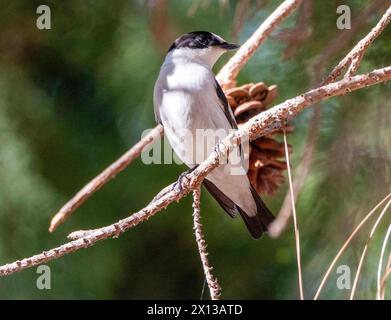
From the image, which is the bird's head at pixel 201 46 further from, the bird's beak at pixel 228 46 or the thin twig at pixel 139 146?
the thin twig at pixel 139 146

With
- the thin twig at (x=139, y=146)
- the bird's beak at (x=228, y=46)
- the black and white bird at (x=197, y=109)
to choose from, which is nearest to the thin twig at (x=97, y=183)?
the thin twig at (x=139, y=146)

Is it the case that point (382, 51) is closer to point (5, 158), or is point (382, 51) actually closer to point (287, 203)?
point (287, 203)

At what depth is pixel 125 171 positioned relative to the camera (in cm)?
143

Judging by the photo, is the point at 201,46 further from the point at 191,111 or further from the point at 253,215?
the point at 253,215

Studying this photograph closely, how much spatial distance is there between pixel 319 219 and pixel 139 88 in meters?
0.49

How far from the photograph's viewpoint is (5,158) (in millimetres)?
1334

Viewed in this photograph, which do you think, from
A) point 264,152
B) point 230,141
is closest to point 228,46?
point 264,152

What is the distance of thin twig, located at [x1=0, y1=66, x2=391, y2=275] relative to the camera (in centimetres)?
83

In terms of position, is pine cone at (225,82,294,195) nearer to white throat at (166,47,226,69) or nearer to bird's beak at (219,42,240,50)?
bird's beak at (219,42,240,50)

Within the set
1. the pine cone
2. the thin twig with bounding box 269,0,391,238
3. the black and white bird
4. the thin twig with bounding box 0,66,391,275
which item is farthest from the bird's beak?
the thin twig with bounding box 0,66,391,275

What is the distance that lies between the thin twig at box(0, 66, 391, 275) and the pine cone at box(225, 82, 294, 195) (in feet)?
0.95

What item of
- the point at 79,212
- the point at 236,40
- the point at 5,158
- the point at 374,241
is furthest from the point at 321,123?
the point at 5,158

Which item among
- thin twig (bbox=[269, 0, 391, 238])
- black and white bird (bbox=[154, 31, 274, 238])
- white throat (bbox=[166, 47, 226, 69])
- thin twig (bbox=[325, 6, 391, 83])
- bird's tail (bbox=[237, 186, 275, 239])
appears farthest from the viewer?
white throat (bbox=[166, 47, 226, 69])

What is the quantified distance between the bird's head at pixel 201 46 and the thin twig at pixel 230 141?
0.59 m
